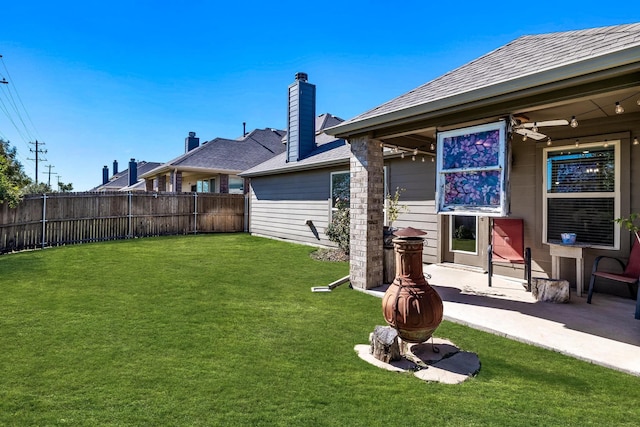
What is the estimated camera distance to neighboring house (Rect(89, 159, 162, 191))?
30.7 m

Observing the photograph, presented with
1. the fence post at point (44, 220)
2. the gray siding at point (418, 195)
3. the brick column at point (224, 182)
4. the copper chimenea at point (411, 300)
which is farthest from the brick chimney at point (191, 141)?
the copper chimenea at point (411, 300)

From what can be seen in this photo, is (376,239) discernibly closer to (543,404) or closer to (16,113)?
(543,404)

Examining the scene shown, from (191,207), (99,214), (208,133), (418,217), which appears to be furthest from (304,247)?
(208,133)

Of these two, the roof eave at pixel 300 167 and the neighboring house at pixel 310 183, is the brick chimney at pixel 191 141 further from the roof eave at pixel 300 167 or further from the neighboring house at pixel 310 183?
the neighboring house at pixel 310 183

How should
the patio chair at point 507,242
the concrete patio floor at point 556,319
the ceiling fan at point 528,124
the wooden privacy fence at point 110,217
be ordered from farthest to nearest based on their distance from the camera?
the wooden privacy fence at point 110,217 → the patio chair at point 507,242 → the ceiling fan at point 528,124 → the concrete patio floor at point 556,319

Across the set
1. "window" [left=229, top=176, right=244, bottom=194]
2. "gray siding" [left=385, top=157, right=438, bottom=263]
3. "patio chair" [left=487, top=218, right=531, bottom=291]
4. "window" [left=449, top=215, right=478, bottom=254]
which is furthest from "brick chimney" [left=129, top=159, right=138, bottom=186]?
"patio chair" [left=487, top=218, right=531, bottom=291]

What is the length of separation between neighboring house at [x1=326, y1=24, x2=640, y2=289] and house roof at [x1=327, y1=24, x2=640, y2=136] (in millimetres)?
14

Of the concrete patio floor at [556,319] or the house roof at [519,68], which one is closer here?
the house roof at [519,68]

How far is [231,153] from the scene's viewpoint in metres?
18.5

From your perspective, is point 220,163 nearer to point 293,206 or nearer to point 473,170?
point 293,206

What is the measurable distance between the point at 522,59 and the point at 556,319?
3.24m

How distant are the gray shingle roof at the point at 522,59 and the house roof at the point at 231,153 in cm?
1297

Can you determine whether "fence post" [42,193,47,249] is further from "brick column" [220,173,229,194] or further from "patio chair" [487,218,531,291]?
"patio chair" [487,218,531,291]

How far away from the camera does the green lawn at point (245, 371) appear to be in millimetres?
2170
